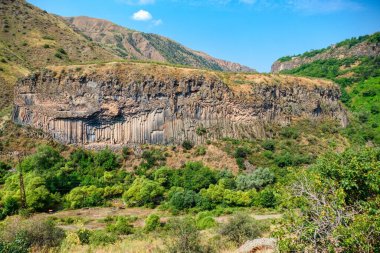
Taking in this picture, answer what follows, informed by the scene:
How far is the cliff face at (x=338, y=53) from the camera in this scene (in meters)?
97.6

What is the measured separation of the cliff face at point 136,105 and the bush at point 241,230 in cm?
3403

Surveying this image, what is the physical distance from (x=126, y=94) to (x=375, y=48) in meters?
78.6

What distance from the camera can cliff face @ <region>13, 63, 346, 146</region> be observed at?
52969mm

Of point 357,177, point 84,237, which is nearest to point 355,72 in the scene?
point 84,237

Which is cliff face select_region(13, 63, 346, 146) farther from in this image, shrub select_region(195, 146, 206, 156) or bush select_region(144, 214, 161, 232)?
bush select_region(144, 214, 161, 232)

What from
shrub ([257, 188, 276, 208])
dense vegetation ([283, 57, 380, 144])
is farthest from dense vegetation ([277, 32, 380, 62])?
shrub ([257, 188, 276, 208])

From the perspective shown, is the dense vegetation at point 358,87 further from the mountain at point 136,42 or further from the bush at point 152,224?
the mountain at point 136,42

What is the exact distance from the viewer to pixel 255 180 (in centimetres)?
4375

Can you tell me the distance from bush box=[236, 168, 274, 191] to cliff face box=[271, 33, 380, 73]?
232ft

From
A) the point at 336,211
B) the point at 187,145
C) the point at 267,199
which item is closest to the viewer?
the point at 336,211

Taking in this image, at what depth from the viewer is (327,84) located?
69438mm

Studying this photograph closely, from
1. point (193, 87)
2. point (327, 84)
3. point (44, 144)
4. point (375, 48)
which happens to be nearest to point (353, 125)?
point (327, 84)

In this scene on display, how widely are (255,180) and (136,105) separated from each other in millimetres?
22830

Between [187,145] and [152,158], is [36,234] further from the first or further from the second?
[187,145]
